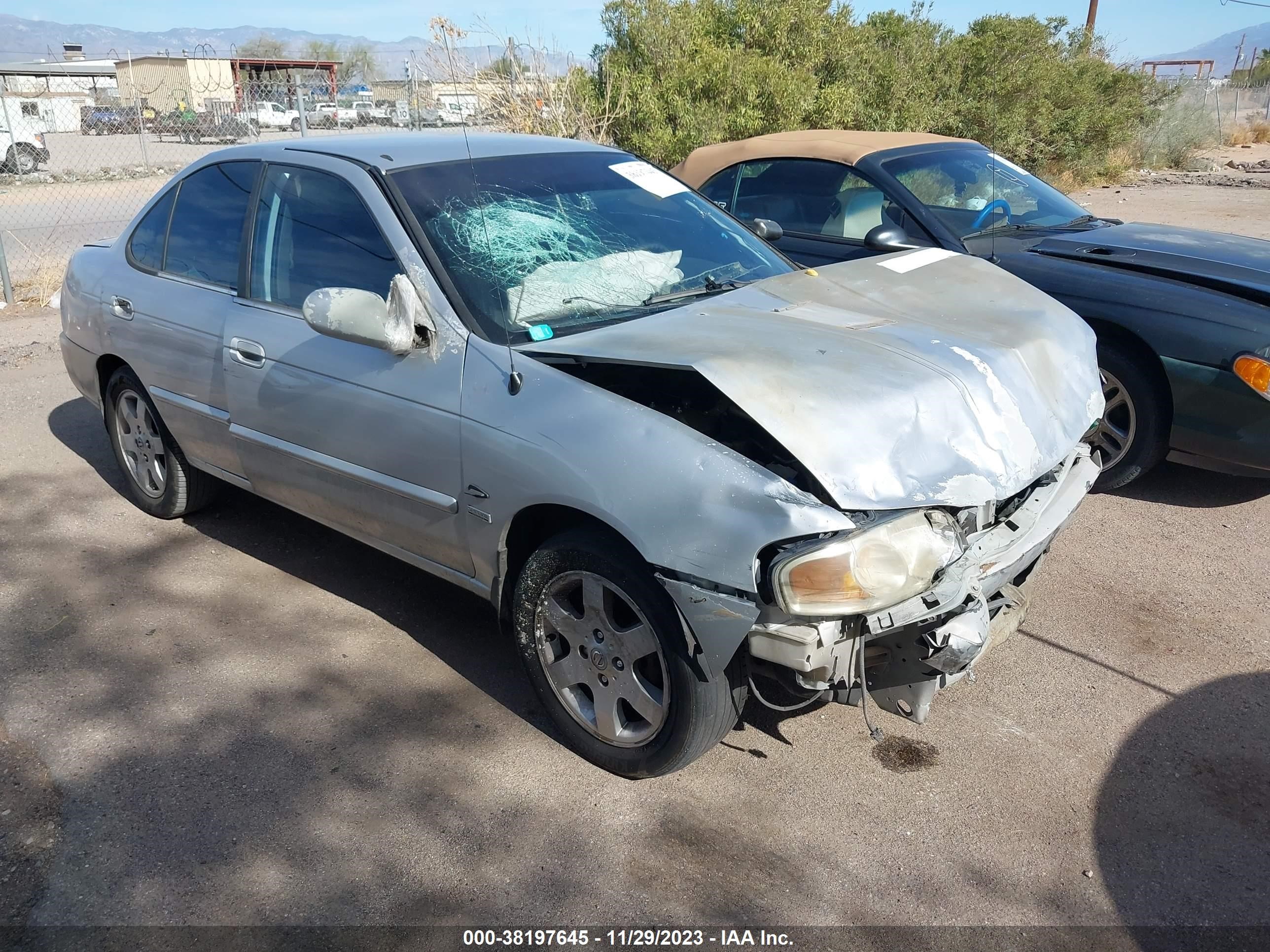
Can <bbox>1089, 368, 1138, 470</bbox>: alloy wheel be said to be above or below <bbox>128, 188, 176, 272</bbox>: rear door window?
below

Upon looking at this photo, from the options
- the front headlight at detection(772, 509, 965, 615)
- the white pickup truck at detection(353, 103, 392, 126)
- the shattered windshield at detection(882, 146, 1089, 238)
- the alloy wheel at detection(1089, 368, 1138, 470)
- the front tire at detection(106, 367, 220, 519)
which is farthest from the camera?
the white pickup truck at detection(353, 103, 392, 126)

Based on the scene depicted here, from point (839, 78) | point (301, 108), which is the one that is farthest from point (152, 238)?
point (839, 78)

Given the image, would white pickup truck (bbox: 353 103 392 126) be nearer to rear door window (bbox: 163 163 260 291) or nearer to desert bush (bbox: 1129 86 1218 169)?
desert bush (bbox: 1129 86 1218 169)

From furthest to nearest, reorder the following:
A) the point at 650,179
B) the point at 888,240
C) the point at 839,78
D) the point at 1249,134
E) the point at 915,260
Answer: the point at 1249,134
the point at 839,78
the point at 888,240
the point at 650,179
the point at 915,260

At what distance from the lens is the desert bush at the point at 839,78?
1250 cm

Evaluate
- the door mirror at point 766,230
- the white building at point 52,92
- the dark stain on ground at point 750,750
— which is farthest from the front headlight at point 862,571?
the white building at point 52,92

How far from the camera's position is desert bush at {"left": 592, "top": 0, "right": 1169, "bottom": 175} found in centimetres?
1250

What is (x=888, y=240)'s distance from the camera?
17.3 feet

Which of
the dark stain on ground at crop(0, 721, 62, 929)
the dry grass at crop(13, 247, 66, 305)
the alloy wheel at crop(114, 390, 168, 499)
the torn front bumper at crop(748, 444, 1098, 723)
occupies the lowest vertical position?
the dark stain on ground at crop(0, 721, 62, 929)

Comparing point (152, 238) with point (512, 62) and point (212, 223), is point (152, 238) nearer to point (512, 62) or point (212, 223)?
point (212, 223)

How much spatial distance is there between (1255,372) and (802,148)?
294 centimetres

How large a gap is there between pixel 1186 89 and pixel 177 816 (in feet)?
113

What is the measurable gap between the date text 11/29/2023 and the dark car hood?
396 cm

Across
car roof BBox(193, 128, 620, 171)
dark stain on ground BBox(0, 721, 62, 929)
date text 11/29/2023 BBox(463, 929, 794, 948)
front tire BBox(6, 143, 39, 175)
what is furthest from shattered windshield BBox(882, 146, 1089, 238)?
front tire BBox(6, 143, 39, 175)
